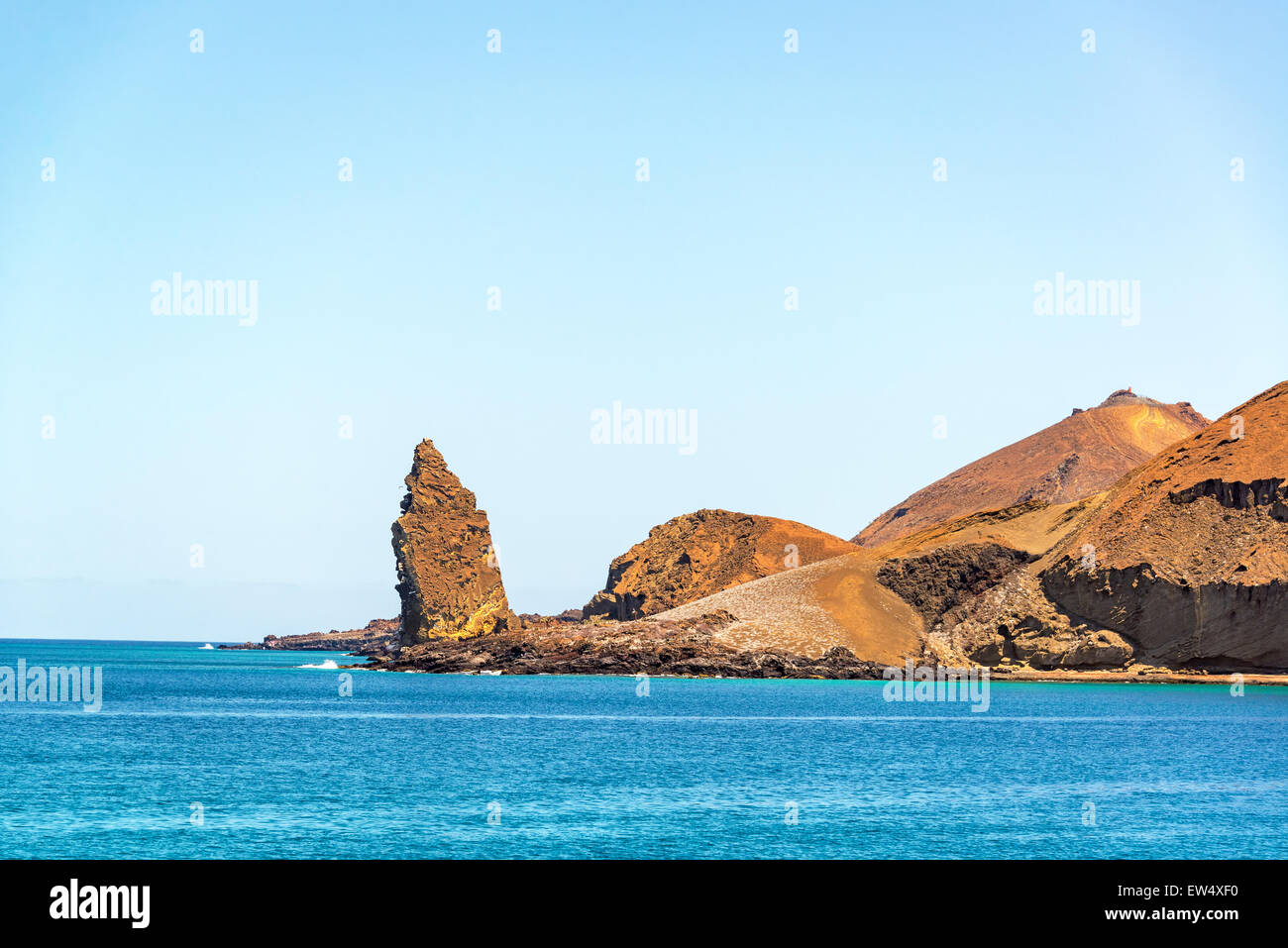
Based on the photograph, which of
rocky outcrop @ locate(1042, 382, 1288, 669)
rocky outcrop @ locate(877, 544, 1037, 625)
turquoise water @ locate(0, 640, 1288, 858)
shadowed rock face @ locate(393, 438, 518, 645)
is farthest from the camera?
shadowed rock face @ locate(393, 438, 518, 645)

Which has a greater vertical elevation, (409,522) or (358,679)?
(409,522)

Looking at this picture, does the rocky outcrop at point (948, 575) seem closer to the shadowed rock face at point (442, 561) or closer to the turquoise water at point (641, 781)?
the turquoise water at point (641, 781)

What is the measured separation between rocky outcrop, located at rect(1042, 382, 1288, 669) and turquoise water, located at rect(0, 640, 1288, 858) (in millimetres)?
27870

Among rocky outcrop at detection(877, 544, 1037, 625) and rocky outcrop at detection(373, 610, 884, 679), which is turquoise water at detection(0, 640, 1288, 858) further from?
rocky outcrop at detection(877, 544, 1037, 625)

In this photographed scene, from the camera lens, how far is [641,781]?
46.1 m

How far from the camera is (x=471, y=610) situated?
172 metres

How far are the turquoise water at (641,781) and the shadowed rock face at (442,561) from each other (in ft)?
263

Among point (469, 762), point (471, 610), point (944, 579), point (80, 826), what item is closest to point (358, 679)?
point (471, 610)

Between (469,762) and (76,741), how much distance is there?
2176 cm

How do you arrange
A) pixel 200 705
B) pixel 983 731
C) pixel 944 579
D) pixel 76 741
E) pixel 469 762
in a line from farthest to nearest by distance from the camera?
1. pixel 944 579
2. pixel 200 705
3. pixel 983 731
4. pixel 76 741
5. pixel 469 762

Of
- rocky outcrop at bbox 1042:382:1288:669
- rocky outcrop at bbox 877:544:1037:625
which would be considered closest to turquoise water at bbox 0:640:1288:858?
rocky outcrop at bbox 1042:382:1288:669

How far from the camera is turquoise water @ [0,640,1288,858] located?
33.6 metres
